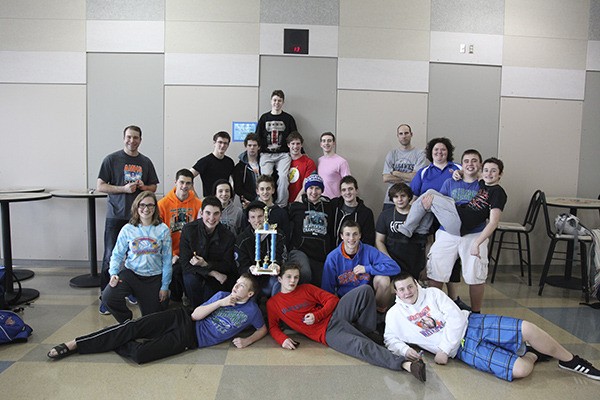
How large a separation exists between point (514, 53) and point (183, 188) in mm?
4562

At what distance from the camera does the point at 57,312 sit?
3.66m

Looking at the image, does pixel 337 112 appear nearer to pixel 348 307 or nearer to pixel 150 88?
pixel 150 88

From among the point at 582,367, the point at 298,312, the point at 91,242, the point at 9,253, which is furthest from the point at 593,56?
the point at 9,253

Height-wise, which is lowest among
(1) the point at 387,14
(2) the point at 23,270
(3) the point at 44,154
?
(2) the point at 23,270

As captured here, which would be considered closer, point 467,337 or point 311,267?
point 467,337

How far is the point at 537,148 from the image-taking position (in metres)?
5.53

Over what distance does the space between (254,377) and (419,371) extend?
3.30 feet

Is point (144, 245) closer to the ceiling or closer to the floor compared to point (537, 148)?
closer to the floor

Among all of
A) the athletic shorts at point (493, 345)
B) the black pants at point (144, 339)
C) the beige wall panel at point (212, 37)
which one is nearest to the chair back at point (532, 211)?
the athletic shorts at point (493, 345)

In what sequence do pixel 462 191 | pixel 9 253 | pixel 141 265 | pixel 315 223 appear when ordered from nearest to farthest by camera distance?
pixel 141 265 → pixel 462 191 → pixel 315 223 → pixel 9 253

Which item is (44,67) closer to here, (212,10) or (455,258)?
(212,10)

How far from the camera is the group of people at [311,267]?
275cm

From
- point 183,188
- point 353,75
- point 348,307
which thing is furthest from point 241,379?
point 353,75

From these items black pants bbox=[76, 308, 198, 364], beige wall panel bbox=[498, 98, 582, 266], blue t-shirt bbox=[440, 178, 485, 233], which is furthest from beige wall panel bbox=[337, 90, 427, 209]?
black pants bbox=[76, 308, 198, 364]
